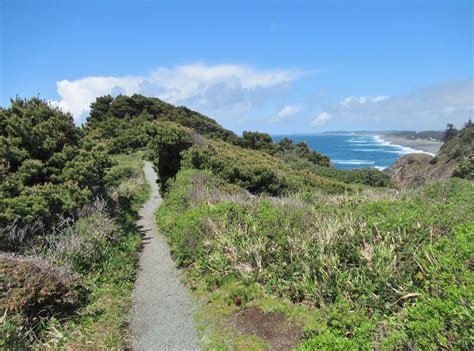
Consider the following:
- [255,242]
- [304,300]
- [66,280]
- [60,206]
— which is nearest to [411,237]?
[304,300]

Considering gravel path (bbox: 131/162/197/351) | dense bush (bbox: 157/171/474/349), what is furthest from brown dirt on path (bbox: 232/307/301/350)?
gravel path (bbox: 131/162/197/351)

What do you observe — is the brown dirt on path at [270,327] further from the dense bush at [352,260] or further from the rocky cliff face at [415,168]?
the rocky cliff face at [415,168]

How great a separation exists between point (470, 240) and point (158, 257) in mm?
9065

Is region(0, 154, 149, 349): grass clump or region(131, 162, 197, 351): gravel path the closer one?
region(0, 154, 149, 349): grass clump

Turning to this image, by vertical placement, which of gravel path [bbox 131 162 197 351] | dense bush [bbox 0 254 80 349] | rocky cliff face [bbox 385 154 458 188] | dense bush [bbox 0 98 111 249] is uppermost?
dense bush [bbox 0 98 111 249]

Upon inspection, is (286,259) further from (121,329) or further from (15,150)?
(15,150)

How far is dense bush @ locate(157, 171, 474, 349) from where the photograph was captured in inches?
165

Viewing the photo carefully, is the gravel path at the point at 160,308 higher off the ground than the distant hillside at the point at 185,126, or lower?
lower

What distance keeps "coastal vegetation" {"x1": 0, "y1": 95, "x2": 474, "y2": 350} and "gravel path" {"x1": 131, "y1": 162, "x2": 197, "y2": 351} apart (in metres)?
0.31

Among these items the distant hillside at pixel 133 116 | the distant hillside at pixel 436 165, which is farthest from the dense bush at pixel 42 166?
the distant hillside at pixel 133 116

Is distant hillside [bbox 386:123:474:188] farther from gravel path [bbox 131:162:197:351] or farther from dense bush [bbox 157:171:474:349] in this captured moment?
gravel path [bbox 131:162:197:351]

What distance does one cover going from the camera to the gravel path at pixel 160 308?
21.7 ft

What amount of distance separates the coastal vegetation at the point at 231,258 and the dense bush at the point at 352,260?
0.03 meters

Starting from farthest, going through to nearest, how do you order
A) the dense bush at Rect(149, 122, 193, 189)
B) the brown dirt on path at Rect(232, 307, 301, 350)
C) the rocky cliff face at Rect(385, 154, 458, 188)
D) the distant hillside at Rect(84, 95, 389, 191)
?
the rocky cliff face at Rect(385, 154, 458, 188), the distant hillside at Rect(84, 95, 389, 191), the dense bush at Rect(149, 122, 193, 189), the brown dirt on path at Rect(232, 307, 301, 350)
